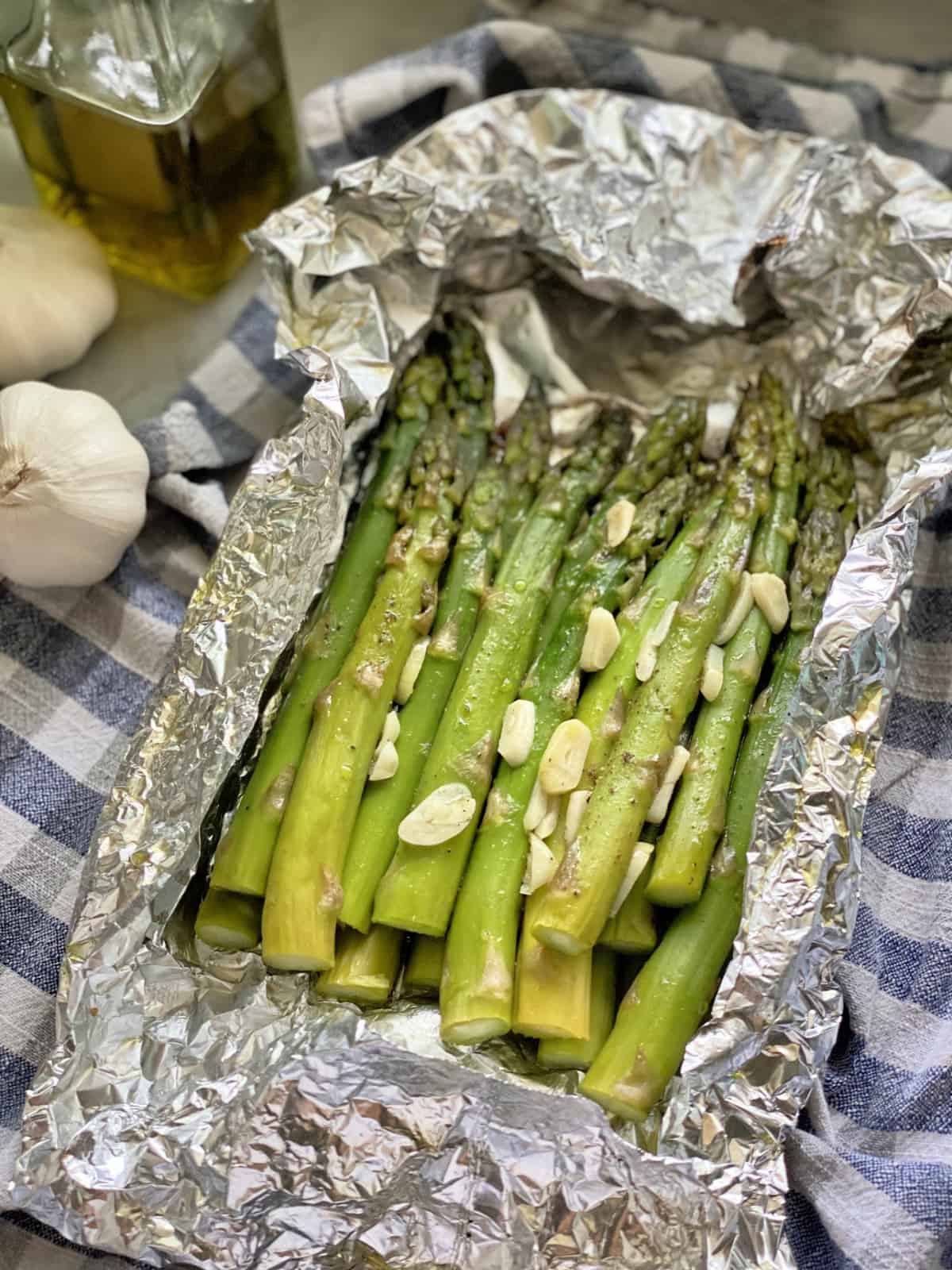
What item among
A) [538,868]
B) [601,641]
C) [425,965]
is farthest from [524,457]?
[425,965]

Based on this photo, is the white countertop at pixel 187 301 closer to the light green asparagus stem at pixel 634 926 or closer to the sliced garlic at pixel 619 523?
the sliced garlic at pixel 619 523

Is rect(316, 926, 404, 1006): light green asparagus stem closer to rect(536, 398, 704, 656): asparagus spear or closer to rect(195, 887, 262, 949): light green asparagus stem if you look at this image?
rect(195, 887, 262, 949): light green asparagus stem

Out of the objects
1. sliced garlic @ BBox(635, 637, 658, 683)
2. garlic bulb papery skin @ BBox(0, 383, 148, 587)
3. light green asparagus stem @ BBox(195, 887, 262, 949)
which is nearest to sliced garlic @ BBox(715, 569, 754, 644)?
sliced garlic @ BBox(635, 637, 658, 683)

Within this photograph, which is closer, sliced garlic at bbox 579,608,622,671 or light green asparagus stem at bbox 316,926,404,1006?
light green asparagus stem at bbox 316,926,404,1006

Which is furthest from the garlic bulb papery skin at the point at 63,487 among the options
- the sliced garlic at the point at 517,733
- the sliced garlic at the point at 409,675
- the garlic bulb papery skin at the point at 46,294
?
the sliced garlic at the point at 517,733

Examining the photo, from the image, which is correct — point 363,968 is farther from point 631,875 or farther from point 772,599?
point 772,599

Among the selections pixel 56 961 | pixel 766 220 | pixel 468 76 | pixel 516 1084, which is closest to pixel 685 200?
pixel 766 220

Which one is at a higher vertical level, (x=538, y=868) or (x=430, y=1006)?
(x=538, y=868)
